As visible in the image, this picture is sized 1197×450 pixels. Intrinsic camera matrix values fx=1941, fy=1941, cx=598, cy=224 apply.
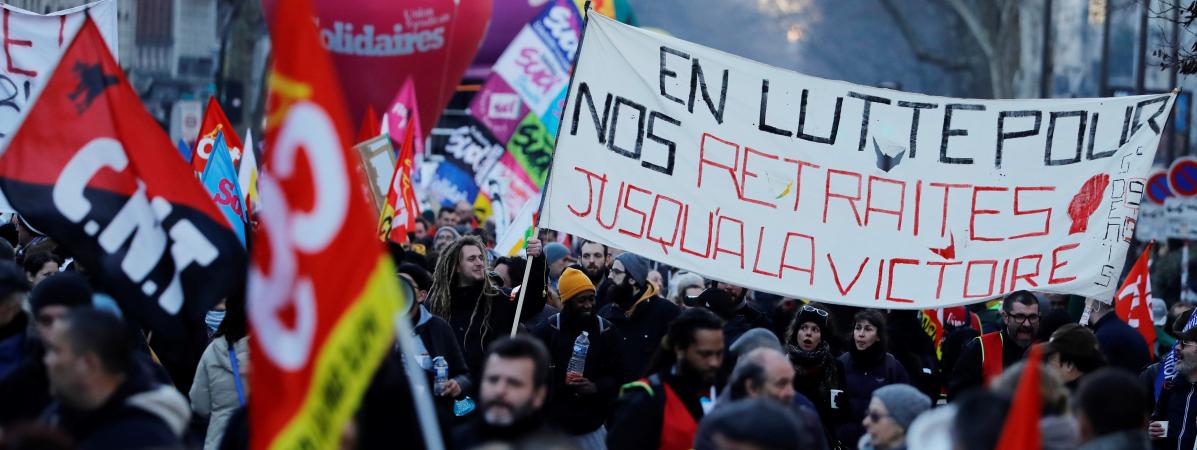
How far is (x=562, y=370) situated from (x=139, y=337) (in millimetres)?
2216

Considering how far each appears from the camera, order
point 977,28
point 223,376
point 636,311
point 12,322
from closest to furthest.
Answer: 1. point 12,322
2. point 223,376
3. point 636,311
4. point 977,28

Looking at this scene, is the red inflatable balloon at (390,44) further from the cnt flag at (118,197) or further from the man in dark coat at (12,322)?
the man in dark coat at (12,322)

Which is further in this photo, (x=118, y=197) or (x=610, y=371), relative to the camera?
(x=610, y=371)

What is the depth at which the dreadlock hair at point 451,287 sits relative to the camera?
9.53 m

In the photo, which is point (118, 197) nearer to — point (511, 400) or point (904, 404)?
point (511, 400)

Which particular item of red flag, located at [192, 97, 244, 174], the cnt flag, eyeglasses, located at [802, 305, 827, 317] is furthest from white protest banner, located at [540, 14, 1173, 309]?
red flag, located at [192, 97, 244, 174]

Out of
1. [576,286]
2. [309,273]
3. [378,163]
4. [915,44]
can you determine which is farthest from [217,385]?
[915,44]

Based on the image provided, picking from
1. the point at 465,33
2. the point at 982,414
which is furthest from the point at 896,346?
the point at 465,33

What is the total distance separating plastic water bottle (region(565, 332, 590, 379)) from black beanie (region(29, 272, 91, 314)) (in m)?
2.96

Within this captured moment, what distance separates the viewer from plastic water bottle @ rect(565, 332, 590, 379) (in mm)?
9094

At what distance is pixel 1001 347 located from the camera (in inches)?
400

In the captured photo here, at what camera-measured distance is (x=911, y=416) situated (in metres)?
6.26

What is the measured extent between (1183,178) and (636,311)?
9137 millimetres

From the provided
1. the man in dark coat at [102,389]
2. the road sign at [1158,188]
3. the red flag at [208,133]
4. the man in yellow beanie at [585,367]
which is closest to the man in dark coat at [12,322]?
the man in dark coat at [102,389]
